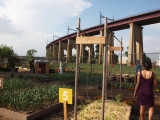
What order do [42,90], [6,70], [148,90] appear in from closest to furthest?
[148,90] → [42,90] → [6,70]

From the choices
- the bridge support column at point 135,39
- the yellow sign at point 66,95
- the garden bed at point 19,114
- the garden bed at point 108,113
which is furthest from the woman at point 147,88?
the bridge support column at point 135,39

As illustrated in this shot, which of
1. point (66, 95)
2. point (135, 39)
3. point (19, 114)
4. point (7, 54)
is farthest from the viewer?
point (7, 54)

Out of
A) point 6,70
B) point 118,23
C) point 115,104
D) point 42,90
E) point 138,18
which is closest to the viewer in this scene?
point 115,104

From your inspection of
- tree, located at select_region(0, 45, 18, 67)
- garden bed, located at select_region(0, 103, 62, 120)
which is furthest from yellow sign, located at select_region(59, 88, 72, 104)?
tree, located at select_region(0, 45, 18, 67)

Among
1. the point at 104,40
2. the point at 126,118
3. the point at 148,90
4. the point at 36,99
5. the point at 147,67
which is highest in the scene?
the point at 104,40

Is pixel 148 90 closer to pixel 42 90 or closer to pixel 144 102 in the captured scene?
pixel 144 102

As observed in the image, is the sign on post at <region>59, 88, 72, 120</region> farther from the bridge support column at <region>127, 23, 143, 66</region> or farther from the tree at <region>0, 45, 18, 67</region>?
the tree at <region>0, 45, 18, 67</region>

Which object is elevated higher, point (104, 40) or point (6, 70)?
point (104, 40)

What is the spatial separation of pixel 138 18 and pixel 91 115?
29228mm

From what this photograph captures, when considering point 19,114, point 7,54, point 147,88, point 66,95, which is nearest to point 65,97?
point 66,95

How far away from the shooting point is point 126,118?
3.48 meters

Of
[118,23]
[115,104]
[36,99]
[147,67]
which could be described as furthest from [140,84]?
[118,23]

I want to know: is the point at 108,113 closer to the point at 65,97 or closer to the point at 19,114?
the point at 65,97

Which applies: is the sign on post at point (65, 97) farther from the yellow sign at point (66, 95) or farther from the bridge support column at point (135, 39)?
the bridge support column at point (135, 39)
